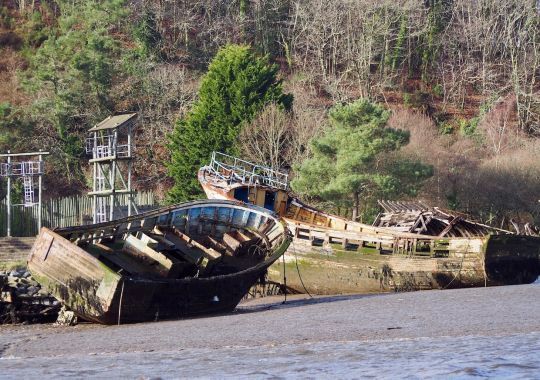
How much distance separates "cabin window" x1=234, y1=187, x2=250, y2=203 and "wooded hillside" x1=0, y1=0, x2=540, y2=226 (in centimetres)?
810

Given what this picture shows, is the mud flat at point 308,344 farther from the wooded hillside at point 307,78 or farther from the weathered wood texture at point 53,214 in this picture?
the weathered wood texture at point 53,214

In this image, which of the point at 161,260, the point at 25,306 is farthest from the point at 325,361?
the point at 25,306

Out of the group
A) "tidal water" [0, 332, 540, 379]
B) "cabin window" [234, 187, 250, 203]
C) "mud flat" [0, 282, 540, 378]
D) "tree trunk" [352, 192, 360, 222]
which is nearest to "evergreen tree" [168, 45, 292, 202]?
"tree trunk" [352, 192, 360, 222]

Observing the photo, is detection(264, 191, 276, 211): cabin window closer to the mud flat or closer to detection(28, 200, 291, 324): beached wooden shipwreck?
detection(28, 200, 291, 324): beached wooden shipwreck

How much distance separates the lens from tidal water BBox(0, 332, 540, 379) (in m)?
14.7

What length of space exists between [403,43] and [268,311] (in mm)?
52532

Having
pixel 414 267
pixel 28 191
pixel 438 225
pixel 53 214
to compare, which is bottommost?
pixel 53 214

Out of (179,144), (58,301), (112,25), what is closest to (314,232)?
(58,301)

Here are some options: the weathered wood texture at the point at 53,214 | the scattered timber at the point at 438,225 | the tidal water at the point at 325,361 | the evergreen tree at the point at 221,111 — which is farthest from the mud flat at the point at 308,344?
the evergreen tree at the point at 221,111

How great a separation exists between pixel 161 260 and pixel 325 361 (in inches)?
369

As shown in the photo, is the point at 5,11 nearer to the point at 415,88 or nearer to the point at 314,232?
the point at 415,88

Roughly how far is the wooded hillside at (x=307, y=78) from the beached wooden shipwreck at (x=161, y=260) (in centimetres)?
1516

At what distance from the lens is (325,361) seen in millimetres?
15812

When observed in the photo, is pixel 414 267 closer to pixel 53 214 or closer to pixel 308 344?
pixel 308 344
